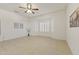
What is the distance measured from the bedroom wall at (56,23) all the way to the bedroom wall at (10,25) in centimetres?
30

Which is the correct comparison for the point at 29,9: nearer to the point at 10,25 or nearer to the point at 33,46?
the point at 10,25

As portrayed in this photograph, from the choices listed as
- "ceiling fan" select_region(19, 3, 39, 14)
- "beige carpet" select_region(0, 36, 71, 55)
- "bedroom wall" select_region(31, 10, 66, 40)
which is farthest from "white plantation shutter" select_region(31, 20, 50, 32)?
"ceiling fan" select_region(19, 3, 39, 14)

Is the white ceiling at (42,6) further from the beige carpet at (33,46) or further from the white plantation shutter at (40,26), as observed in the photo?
the beige carpet at (33,46)

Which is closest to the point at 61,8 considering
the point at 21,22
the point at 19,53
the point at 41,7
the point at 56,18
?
the point at 56,18

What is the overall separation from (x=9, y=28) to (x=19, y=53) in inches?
27.2

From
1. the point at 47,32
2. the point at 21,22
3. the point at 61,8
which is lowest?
the point at 47,32

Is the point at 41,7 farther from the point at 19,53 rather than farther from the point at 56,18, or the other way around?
the point at 19,53

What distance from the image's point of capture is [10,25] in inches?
101

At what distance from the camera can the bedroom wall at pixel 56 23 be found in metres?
2.49

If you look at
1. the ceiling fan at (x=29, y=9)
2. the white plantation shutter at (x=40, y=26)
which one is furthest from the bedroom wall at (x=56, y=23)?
the ceiling fan at (x=29, y=9)

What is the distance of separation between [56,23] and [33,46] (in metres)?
0.86

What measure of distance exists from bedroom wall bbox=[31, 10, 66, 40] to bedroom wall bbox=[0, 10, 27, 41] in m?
0.30

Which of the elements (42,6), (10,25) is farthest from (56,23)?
(10,25)
